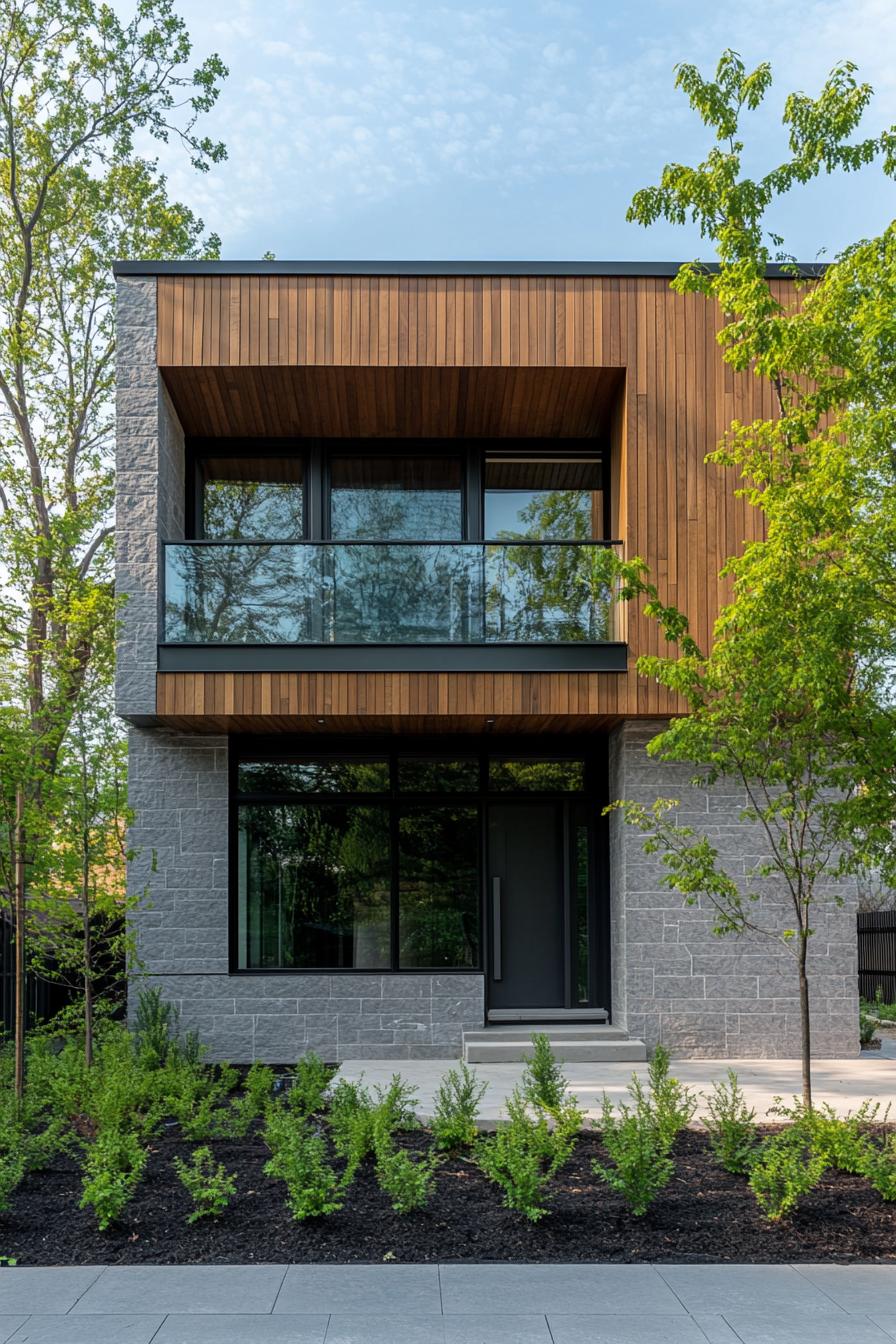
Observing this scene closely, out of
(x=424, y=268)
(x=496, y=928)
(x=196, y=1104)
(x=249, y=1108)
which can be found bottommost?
(x=196, y=1104)

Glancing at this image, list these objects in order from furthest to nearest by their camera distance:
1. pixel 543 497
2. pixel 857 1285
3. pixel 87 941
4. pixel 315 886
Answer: pixel 543 497 < pixel 315 886 < pixel 87 941 < pixel 857 1285

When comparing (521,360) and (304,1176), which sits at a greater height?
(521,360)

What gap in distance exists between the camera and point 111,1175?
6430 millimetres

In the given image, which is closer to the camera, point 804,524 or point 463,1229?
point 463,1229

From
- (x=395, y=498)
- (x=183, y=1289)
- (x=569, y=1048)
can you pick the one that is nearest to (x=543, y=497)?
(x=395, y=498)

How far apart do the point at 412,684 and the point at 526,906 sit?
3178 millimetres

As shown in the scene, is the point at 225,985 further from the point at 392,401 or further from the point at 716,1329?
the point at 716,1329

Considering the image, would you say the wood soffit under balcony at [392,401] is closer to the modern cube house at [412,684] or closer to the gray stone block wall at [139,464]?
the modern cube house at [412,684]

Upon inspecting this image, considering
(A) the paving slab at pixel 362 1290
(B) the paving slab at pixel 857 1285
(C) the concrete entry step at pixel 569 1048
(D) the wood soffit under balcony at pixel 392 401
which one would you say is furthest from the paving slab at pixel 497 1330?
(D) the wood soffit under balcony at pixel 392 401

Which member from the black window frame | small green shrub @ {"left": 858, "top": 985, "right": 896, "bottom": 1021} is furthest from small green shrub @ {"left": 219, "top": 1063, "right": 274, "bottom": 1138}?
small green shrub @ {"left": 858, "top": 985, "right": 896, "bottom": 1021}

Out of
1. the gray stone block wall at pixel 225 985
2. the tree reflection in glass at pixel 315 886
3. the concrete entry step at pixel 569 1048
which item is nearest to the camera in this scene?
the concrete entry step at pixel 569 1048

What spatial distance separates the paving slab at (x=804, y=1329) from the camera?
5.11 meters

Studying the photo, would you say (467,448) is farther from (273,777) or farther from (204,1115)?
(204,1115)

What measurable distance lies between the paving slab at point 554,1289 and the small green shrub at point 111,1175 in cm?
182
